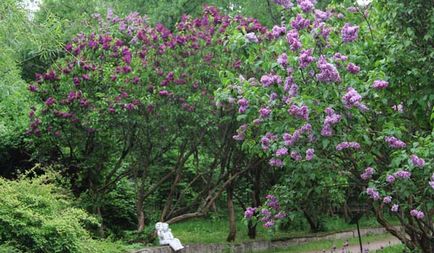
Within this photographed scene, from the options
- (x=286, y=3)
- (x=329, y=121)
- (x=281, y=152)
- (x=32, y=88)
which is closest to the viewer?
(x=329, y=121)

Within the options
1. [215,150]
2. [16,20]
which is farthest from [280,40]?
[215,150]

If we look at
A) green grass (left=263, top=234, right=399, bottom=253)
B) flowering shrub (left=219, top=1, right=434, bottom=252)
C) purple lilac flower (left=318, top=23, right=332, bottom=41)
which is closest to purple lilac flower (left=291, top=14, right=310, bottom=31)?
flowering shrub (left=219, top=1, right=434, bottom=252)

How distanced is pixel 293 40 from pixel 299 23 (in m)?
0.43

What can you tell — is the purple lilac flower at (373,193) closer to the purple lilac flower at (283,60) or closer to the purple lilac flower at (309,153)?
the purple lilac flower at (309,153)

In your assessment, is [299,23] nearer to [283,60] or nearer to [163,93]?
[283,60]

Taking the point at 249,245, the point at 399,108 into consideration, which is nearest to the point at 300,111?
the point at 399,108

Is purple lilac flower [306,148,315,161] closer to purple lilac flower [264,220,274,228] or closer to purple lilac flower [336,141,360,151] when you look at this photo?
purple lilac flower [336,141,360,151]

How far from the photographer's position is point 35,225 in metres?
8.51

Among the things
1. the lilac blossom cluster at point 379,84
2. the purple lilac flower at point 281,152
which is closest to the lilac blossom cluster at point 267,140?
the purple lilac flower at point 281,152

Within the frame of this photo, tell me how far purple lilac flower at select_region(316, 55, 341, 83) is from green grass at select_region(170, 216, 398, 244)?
9050 mm

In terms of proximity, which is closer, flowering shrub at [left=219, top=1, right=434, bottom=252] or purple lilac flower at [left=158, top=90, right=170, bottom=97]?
flowering shrub at [left=219, top=1, right=434, bottom=252]

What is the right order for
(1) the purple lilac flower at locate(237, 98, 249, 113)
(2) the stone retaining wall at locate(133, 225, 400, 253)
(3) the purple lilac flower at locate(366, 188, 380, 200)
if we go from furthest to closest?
(2) the stone retaining wall at locate(133, 225, 400, 253), (1) the purple lilac flower at locate(237, 98, 249, 113), (3) the purple lilac flower at locate(366, 188, 380, 200)

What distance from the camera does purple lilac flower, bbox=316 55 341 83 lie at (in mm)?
6609

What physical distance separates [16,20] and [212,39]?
5210 millimetres
